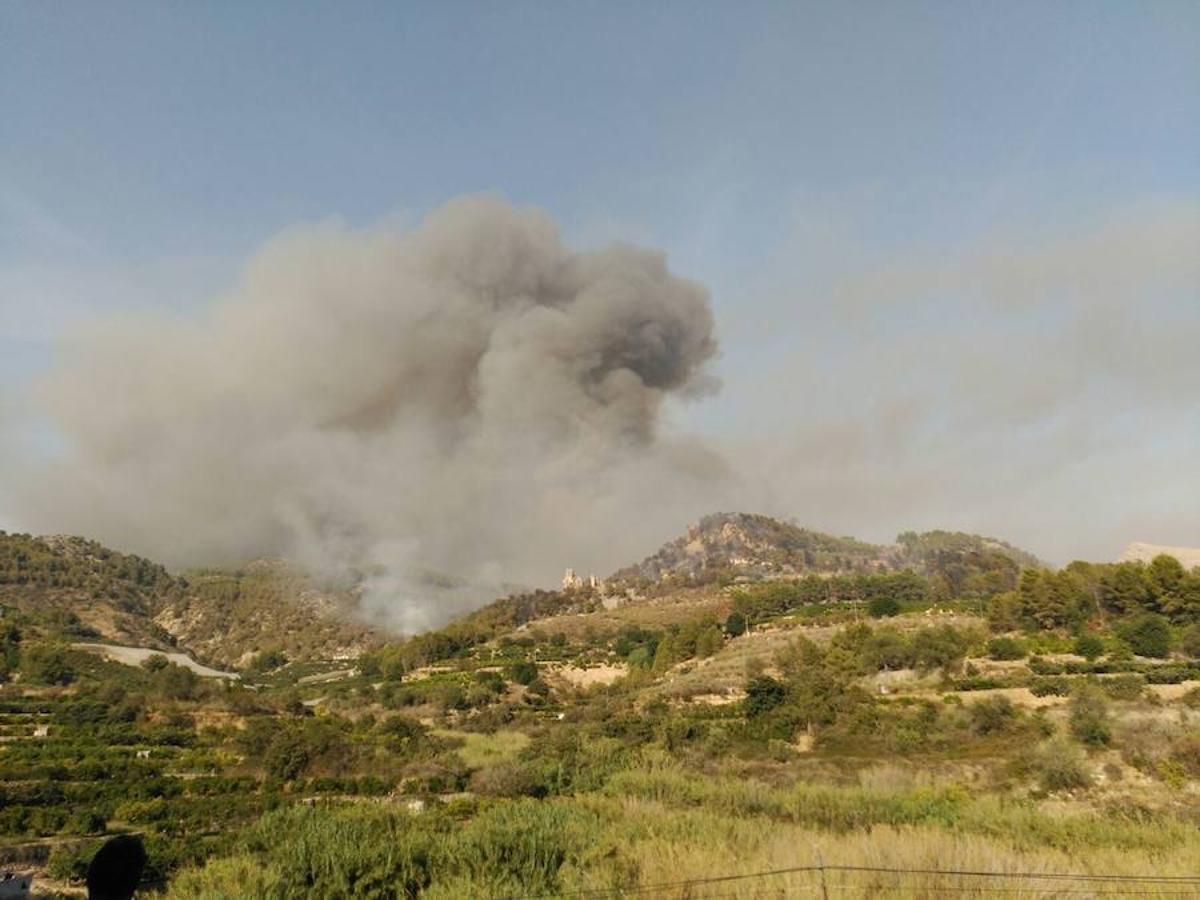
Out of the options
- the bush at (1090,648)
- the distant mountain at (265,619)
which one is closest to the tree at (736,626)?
the bush at (1090,648)

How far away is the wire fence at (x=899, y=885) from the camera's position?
5082mm

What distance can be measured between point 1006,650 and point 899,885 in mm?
30826

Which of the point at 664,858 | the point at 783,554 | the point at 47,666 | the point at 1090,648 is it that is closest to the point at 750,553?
the point at 783,554

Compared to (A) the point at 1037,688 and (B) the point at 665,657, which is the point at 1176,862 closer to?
(A) the point at 1037,688

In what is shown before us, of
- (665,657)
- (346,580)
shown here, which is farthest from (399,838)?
(346,580)

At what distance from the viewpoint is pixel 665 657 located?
46.5 m

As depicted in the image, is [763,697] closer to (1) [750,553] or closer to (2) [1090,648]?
(2) [1090,648]

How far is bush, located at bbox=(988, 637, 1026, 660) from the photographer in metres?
30.9

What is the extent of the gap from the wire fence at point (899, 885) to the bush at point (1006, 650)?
95.8ft

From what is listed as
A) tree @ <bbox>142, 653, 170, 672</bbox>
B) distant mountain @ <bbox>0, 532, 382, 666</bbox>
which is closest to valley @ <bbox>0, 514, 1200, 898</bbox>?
tree @ <bbox>142, 653, 170, 672</bbox>

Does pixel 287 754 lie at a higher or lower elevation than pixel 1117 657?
lower

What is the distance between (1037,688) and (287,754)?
26265mm

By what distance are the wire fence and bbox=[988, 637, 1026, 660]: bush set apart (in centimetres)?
2920

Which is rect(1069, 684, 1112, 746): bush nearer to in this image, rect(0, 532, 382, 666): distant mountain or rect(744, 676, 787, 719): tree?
rect(744, 676, 787, 719): tree
